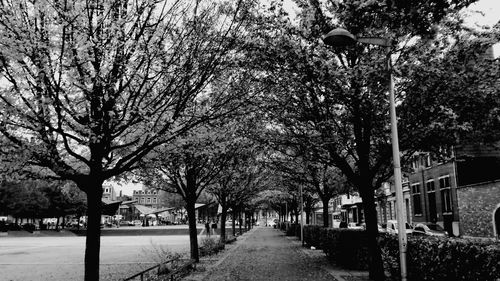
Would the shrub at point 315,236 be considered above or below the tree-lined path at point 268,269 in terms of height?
above

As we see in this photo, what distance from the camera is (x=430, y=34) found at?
5.43 metres

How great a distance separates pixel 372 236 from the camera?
11.5m

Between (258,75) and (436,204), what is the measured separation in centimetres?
3058

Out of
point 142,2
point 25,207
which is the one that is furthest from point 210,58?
point 25,207

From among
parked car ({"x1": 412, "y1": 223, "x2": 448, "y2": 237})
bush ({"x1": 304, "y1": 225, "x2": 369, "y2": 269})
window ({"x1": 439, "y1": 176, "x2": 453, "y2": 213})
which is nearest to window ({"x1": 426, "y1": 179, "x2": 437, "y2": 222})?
window ({"x1": 439, "y1": 176, "x2": 453, "y2": 213})

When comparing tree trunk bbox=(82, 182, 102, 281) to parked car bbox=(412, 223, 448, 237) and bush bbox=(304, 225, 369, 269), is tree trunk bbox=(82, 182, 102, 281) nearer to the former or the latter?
bush bbox=(304, 225, 369, 269)

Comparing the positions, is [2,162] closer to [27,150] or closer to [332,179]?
[27,150]

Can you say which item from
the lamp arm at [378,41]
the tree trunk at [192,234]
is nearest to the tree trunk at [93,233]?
the lamp arm at [378,41]

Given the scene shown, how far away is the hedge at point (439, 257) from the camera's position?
23.3ft

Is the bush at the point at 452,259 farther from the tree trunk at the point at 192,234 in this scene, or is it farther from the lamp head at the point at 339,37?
the tree trunk at the point at 192,234

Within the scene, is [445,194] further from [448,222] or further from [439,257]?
[439,257]

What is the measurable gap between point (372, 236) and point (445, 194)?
89.6ft

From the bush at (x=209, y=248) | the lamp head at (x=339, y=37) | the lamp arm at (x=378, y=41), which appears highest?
the lamp arm at (x=378, y=41)

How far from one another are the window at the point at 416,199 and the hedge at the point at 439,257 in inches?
1142
